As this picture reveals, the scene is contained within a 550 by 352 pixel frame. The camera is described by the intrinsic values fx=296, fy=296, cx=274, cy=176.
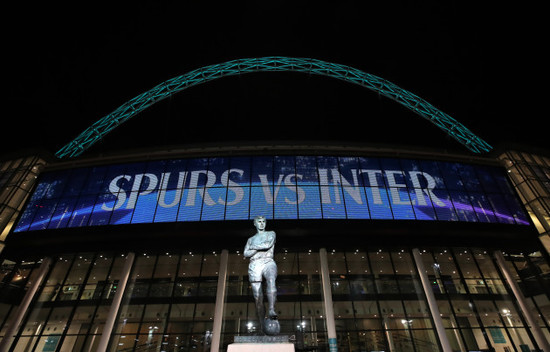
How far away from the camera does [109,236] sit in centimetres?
2233

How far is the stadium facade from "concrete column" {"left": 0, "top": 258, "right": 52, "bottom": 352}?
0.29ft

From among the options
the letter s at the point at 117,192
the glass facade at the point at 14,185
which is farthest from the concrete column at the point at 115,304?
the glass facade at the point at 14,185

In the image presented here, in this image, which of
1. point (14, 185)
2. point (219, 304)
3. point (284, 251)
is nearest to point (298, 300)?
point (284, 251)

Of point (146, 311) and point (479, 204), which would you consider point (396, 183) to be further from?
point (146, 311)

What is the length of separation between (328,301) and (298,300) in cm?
226

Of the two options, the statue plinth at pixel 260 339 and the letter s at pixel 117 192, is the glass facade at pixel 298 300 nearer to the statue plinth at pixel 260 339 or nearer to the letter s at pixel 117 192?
the letter s at pixel 117 192

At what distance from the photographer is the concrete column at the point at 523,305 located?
19.7 metres

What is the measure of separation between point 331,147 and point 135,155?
1745 centimetres

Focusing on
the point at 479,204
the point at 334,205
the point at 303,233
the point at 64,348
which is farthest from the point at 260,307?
the point at 479,204

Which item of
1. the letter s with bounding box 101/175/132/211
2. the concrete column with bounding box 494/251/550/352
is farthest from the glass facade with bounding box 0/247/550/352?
the letter s with bounding box 101/175/132/211

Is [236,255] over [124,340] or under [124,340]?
over

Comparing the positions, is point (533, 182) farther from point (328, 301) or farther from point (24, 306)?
point (24, 306)

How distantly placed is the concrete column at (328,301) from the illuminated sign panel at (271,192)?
11.4ft

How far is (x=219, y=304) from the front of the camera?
21.0m
